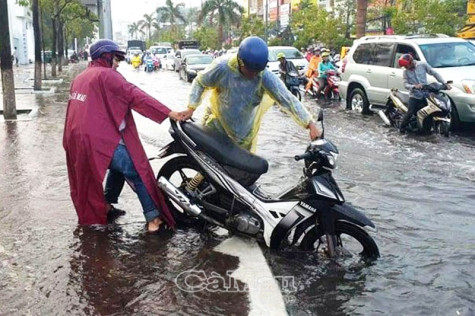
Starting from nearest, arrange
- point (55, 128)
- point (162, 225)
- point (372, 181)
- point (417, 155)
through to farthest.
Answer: point (162, 225) < point (372, 181) < point (417, 155) < point (55, 128)

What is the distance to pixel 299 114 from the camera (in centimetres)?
484

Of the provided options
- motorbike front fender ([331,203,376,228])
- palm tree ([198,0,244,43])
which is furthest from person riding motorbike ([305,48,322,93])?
palm tree ([198,0,244,43])

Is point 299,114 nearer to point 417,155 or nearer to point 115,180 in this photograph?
point 115,180

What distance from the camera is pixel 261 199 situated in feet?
15.6

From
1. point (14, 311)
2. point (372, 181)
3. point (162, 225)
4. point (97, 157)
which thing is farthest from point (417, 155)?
point (14, 311)

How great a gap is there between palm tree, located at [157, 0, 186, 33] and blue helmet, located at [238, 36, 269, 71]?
82.1 m

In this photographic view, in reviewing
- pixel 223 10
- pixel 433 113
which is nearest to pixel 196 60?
pixel 433 113

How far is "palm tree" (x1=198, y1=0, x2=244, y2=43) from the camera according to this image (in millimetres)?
59250

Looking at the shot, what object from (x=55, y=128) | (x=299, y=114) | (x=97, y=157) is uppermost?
(x=299, y=114)

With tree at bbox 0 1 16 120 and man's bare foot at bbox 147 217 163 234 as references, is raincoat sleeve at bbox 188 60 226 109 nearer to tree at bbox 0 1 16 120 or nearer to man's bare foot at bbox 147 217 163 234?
man's bare foot at bbox 147 217 163 234

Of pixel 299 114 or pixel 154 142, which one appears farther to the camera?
pixel 154 142

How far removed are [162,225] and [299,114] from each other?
163 centimetres

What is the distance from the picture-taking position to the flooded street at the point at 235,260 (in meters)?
Answer: 3.91

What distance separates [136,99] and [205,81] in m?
0.60
